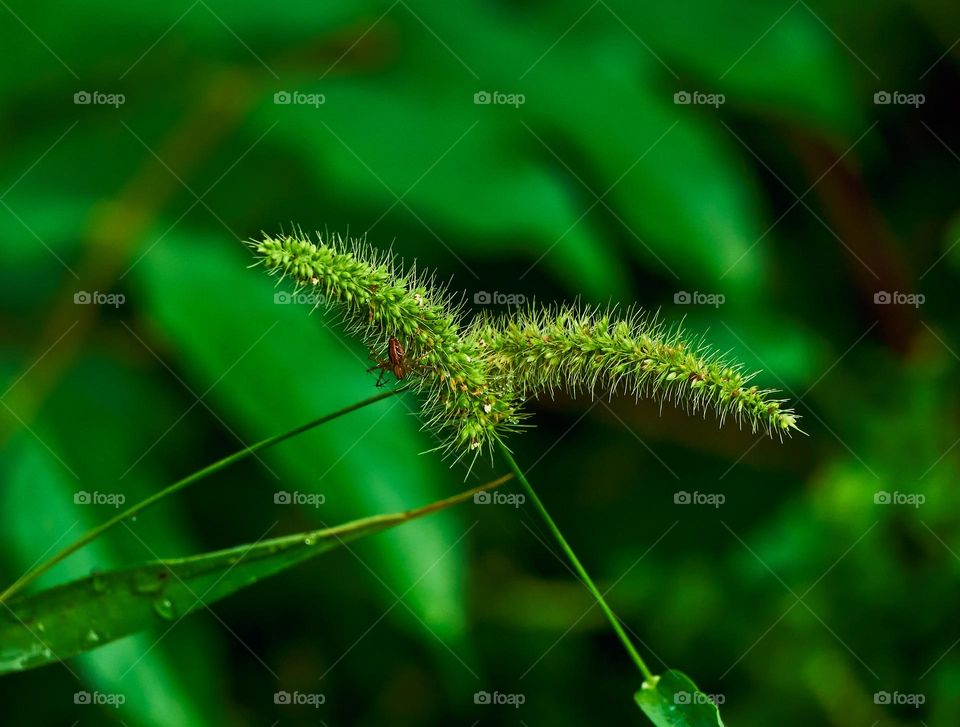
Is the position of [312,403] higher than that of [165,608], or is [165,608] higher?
[312,403]

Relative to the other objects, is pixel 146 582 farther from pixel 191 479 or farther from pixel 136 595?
pixel 191 479

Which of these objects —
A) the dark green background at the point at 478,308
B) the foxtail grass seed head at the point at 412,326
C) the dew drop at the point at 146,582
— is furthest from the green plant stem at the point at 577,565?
the dark green background at the point at 478,308

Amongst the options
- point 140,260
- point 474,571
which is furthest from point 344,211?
point 474,571

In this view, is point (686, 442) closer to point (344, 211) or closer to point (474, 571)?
point (474, 571)

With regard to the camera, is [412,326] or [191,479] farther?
[412,326]

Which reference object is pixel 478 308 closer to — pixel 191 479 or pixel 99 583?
pixel 99 583

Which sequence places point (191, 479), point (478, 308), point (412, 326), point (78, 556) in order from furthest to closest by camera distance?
point (478, 308) → point (78, 556) → point (412, 326) → point (191, 479)

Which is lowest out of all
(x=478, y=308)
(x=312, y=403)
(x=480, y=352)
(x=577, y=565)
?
(x=577, y=565)

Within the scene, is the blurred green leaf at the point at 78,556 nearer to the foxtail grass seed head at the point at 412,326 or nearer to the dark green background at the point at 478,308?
the dark green background at the point at 478,308

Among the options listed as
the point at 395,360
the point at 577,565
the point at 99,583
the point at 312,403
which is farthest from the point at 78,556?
the point at 577,565

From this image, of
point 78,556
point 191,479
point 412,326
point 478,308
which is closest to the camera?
point 191,479
